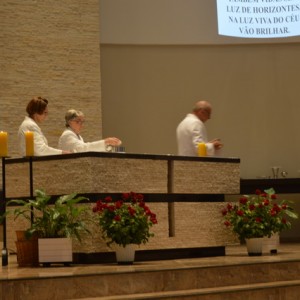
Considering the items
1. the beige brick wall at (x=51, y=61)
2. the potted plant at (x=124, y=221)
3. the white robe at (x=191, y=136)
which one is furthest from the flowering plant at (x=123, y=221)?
the beige brick wall at (x=51, y=61)

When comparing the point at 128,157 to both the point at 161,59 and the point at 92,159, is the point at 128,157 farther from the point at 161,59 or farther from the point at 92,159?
the point at 161,59

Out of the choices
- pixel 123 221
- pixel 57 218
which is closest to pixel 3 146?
pixel 57 218

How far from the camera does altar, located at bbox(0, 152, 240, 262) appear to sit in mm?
7547

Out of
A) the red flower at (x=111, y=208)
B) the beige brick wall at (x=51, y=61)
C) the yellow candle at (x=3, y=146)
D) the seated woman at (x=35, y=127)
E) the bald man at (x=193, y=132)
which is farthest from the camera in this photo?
the beige brick wall at (x=51, y=61)

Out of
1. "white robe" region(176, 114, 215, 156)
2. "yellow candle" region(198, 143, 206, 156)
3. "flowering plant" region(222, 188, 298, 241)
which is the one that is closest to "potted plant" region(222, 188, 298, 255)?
"flowering plant" region(222, 188, 298, 241)

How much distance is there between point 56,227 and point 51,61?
168 inches

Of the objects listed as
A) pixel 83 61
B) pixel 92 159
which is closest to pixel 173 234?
pixel 92 159

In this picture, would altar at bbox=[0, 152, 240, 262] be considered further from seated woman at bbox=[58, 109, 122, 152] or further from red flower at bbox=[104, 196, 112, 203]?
seated woman at bbox=[58, 109, 122, 152]

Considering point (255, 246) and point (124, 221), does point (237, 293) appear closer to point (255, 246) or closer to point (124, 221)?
point (124, 221)

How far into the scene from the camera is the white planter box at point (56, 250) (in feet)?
23.6

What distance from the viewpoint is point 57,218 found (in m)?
7.24

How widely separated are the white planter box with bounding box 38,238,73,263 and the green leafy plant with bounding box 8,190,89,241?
0.21 ft

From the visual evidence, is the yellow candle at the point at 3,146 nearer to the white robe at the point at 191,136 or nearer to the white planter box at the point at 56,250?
the white planter box at the point at 56,250

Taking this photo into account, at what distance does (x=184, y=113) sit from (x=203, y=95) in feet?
1.29
